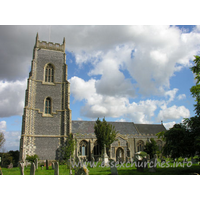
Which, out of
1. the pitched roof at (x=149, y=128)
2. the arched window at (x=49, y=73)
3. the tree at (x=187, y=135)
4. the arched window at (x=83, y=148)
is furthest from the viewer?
the pitched roof at (x=149, y=128)

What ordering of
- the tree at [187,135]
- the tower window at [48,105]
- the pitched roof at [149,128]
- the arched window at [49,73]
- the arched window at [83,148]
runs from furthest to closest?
the pitched roof at [149,128] → the arched window at [83,148] → the arched window at [49,73] → the tower window at [48,105] → the tree at [187,135]

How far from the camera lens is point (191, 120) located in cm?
915

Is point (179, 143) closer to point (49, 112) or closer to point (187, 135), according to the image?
point (187, 135)

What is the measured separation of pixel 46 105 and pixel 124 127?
59.7 feet

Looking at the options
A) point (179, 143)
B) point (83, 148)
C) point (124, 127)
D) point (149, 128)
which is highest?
point (124, 127)

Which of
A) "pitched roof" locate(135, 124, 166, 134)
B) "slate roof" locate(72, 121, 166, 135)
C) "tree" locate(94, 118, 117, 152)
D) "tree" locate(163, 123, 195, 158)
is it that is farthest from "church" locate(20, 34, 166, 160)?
"tree" locate(163, 123, 195, 158)

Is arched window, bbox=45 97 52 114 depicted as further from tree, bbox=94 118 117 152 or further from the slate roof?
the slate roof

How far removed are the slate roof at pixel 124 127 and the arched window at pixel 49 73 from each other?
1065 cm

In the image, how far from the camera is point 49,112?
23.3 m

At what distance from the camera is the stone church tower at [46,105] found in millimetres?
20953

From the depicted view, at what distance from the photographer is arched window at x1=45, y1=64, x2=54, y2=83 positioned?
974 inches

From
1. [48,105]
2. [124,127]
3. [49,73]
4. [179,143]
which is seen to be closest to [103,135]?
[48,105]

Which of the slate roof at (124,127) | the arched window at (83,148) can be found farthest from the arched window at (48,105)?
the arched window at (83,148)

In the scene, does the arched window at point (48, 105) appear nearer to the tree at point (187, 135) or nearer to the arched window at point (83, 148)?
the arched window at point (83, 148)
